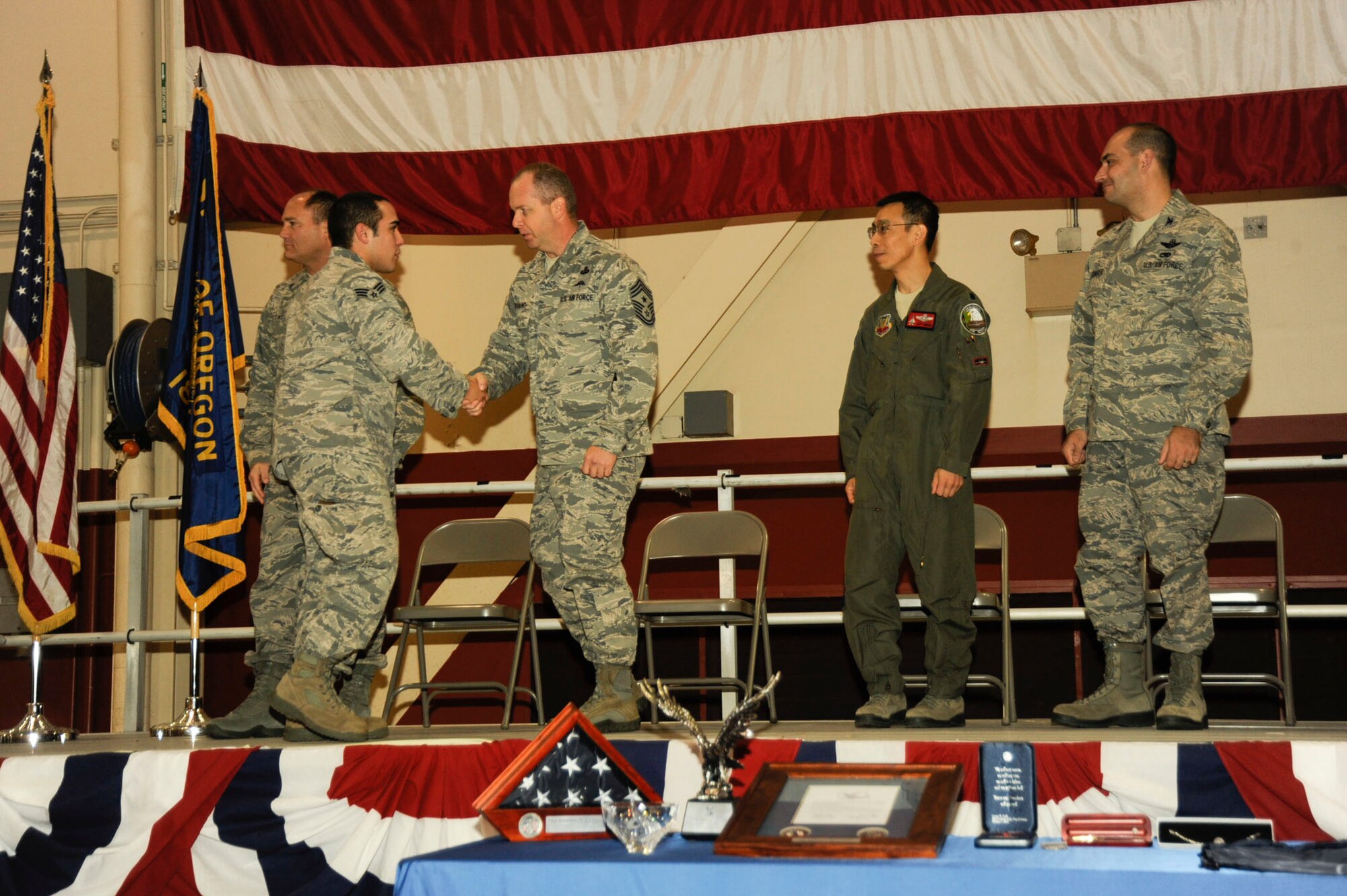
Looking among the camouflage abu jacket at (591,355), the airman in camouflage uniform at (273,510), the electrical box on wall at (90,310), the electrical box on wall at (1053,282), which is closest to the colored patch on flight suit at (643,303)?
the camouflage abu jacket at (591,355)

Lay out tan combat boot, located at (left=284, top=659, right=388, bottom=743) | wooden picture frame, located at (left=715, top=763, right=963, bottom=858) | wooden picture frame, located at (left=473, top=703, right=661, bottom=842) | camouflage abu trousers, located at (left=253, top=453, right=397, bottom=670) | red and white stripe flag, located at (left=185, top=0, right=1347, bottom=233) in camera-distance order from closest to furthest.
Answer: wooden picture frame, located at (left=715, top=763, right=963, bottom=858) < wooden picture frame, located at (left=473, top=703, right=661, bottom=842) < camouflage abu trousers, located at (left=253, top=453, right=397, bottom=670) < tan combat boot, located at (left=284, top=659, right=388, bottom=743) < red and white stripe flag, located at (left=185, top=0, right=1347, bottom=233)

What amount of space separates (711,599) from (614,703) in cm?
59

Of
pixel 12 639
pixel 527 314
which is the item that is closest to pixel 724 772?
pixel 527 314

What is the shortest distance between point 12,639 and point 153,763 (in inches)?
68.0

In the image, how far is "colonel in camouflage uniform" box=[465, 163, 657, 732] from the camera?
13.2ft

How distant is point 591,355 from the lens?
4.16 m

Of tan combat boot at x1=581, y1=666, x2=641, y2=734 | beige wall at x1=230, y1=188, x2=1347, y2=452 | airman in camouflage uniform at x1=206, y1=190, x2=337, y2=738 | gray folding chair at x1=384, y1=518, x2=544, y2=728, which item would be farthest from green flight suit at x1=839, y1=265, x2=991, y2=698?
beige wall at x1=230, y1=188, x2=1347, y2=452

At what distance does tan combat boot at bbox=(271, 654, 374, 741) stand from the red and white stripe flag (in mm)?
2184

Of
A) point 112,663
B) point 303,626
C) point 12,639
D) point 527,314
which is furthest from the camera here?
point 112,663

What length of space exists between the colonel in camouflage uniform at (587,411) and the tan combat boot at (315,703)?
2.42 feet

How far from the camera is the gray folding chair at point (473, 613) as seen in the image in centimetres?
440

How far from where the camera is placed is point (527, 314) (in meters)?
4.35

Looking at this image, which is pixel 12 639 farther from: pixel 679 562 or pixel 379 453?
pixel 679 562

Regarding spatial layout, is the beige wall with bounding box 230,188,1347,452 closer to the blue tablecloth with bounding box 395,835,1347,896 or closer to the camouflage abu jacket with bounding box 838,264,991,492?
the camouflage abu jacket with bounding box 838,264,991,492
